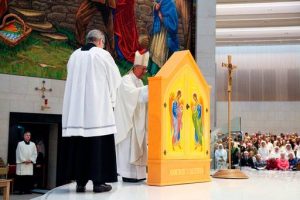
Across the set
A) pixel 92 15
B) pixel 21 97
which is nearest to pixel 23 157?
pixel 21 97

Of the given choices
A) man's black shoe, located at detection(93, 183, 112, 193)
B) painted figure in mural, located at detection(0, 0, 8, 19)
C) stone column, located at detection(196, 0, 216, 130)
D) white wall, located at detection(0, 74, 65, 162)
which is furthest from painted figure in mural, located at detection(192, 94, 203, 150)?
stone column, located at detection(196, 0, 216, 130)

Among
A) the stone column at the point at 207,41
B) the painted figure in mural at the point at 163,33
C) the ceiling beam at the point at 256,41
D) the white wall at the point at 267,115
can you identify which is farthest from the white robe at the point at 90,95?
→ the ceiling beam at the point at 256,41

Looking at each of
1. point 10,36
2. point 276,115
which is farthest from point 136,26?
point 276,115

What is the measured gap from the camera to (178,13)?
17.0m

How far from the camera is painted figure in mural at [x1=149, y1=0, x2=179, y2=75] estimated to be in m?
16.3

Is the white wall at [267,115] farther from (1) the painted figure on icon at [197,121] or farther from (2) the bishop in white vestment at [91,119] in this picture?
(2) the bishop in white vestment at [91,119]

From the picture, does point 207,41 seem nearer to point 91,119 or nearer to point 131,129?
point 131,129

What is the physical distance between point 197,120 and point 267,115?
21941 mm

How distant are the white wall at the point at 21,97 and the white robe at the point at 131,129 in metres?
7.17

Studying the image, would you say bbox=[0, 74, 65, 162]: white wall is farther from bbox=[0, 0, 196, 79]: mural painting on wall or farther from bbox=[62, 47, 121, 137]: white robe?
bbox=[62, 47, 121, 137]: white robe

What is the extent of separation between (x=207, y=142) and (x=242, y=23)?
63.1ft

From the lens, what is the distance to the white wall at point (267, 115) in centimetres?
2748

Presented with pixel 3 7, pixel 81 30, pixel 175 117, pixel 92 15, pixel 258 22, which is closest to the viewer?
pixel 175 117

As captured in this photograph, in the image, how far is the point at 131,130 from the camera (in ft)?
20.9
